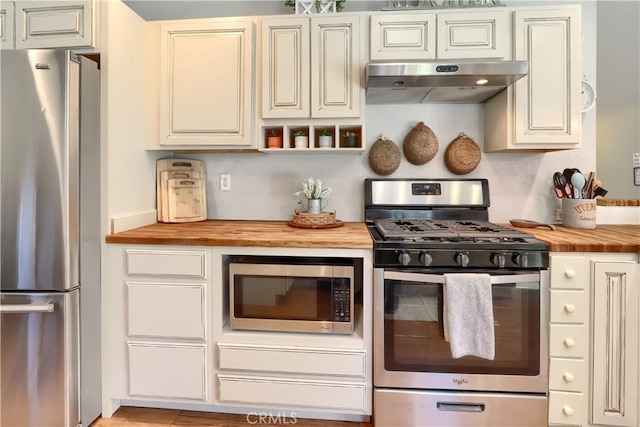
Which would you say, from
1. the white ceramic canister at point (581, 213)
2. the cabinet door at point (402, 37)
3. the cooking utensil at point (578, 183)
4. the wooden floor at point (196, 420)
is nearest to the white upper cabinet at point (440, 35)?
the cabinet door at point (402, 37)

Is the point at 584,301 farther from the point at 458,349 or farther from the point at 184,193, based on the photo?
the point at 184,193

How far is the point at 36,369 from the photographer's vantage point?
1.45 meters

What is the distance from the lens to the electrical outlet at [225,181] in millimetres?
2229

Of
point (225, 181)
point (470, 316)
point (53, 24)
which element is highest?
point (53, 24)

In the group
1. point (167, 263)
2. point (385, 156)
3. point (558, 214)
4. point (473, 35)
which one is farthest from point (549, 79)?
point (167, 263)

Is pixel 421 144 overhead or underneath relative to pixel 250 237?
overhead

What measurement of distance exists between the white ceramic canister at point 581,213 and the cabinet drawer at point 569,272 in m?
0.52

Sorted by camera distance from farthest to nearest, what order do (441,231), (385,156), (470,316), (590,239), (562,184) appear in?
(385,156) < (562,184) < (441,231) < (590,239) < (470,316)

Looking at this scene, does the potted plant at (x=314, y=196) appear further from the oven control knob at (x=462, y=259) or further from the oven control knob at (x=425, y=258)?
the oven control knob at (x=462, y=259)

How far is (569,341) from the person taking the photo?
1.43 meters

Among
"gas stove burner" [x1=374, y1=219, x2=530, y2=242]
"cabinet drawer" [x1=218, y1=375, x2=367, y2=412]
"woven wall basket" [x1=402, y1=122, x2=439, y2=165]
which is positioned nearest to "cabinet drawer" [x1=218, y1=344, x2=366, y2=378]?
"cabinet drawer" [x1=218, y1=375, x2=367, y2=412]

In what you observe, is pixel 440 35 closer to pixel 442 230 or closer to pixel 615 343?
pixel 442 230

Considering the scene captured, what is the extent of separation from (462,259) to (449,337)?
1.09 ft

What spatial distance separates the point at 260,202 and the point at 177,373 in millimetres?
1092
